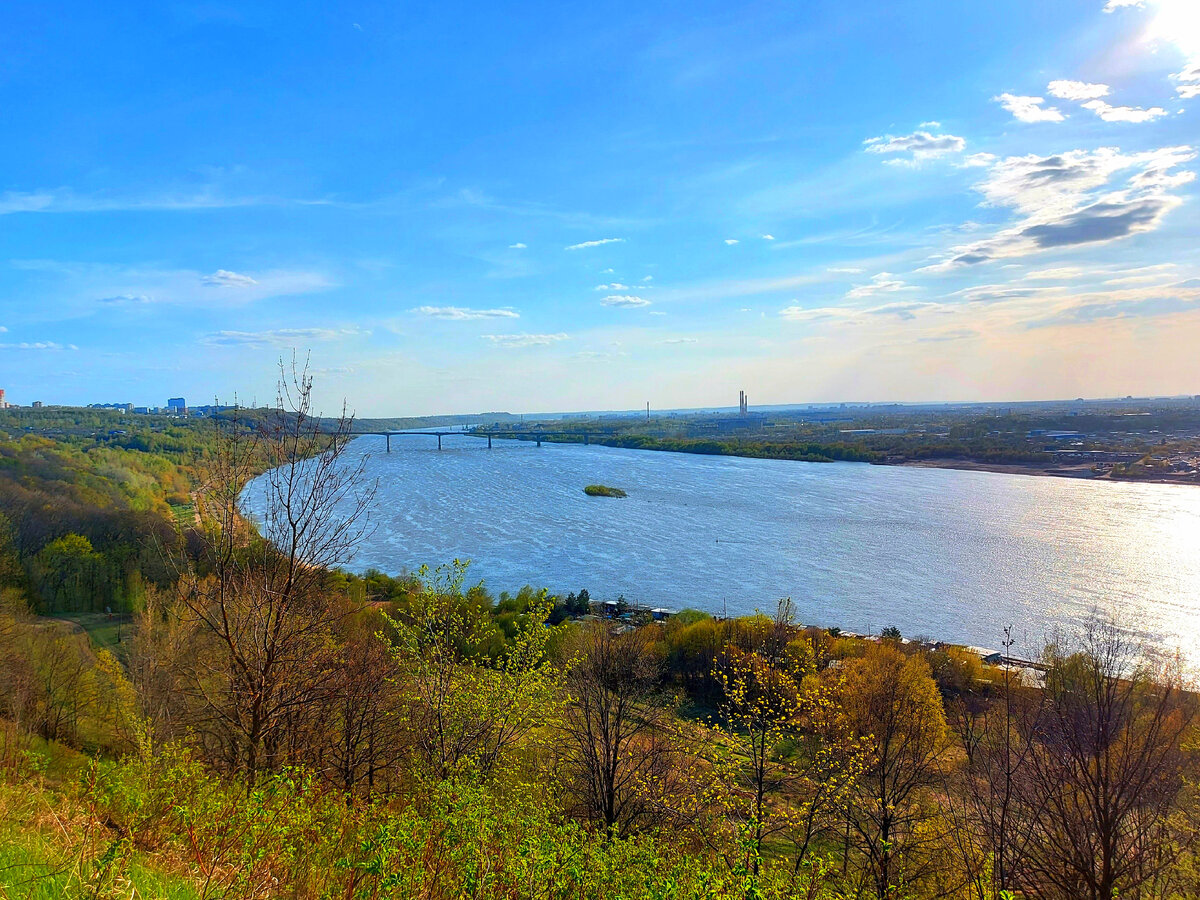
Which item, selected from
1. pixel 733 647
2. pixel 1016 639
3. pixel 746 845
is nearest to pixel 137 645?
pixel 733 647

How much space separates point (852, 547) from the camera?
2808 centimetres

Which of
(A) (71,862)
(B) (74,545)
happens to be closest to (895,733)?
(A) (71,862)

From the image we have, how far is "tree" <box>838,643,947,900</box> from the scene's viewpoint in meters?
8.64

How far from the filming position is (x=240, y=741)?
652 centimetres

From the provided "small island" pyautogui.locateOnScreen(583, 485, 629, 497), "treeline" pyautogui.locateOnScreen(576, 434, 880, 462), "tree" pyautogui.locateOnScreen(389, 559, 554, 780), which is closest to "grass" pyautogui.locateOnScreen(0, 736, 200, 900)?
"tree" pyautogui.locateOnScreen(389, 559, 554, 780)

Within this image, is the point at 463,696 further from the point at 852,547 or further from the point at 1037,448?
the point at 1037,448

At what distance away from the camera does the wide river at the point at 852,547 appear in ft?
68.4

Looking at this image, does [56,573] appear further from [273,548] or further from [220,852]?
[220,852]

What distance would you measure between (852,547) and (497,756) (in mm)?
24895

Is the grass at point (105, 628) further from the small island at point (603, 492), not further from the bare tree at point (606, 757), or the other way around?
the small island at point (603, 492)

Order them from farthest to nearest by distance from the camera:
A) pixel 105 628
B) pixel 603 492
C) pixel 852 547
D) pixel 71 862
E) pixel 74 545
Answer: pixel 603 492 → pixel 852 547 → pixel 74 545 → pixel 105 628 → pixel 71 862

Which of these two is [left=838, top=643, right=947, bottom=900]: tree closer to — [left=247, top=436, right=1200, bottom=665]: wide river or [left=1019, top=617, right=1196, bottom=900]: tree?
[left=1019, top=617, right=1196, bottom=900]: tree

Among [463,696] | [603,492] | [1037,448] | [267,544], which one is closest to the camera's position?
[267,544]

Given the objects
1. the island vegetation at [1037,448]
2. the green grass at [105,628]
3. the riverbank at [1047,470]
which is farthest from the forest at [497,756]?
the island vegetation at [1037,448]
